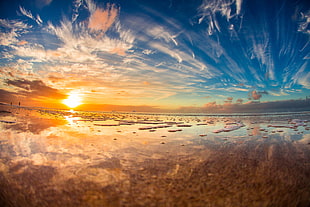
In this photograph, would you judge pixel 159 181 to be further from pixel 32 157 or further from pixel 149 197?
pixel 32 157

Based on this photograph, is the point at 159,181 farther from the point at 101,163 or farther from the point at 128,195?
the point at 101,163

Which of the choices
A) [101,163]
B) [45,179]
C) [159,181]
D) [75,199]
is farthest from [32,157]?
[159,181]

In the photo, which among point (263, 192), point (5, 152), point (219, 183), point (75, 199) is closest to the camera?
point (75, 199)

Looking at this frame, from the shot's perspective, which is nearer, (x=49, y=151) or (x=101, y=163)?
(x=101, y=163)

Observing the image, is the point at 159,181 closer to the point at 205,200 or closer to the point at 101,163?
the point at 205,200

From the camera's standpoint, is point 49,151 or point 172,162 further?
point 49,151

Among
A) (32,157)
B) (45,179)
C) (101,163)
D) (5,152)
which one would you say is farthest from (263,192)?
(5,152)

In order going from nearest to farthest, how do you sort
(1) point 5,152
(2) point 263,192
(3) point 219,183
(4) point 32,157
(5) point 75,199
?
(5) point 75,199 < (2) point 263,192 < (3) point 219,183 < (4) point 32,157 < (1) point 5,152

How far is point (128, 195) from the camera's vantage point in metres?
3.18

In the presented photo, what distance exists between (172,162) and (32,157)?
550cm

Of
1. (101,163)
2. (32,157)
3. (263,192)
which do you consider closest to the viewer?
(263,192)

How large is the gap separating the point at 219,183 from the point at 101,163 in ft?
12.9

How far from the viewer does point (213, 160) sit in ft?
17.7

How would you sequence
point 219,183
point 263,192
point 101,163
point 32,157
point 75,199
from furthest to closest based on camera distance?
point 32,157, point 101,163, point 219,183, point 263,192, point 75,199
